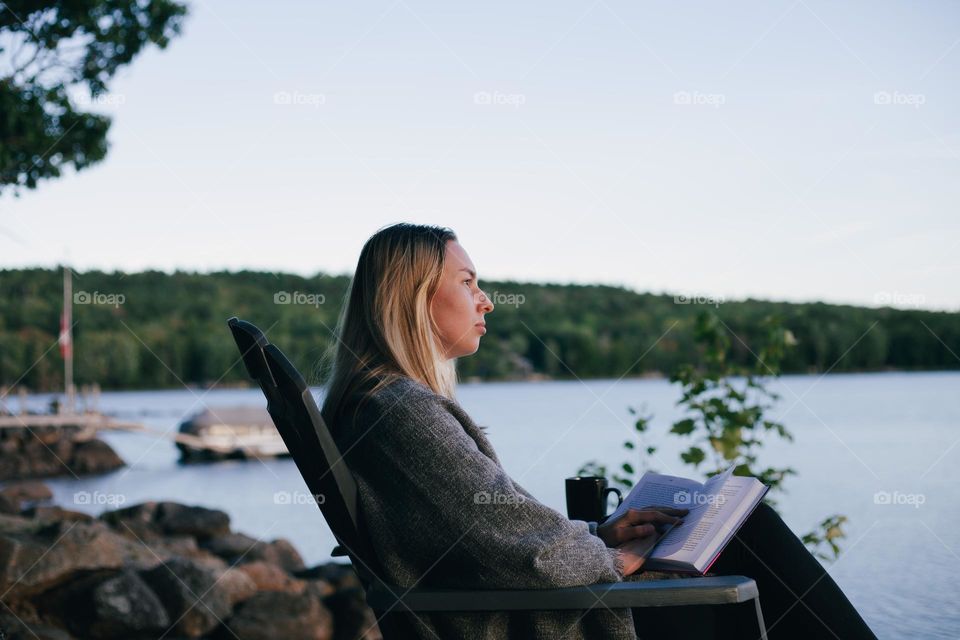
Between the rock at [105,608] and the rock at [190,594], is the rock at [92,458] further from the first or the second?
the rock at [105,608]

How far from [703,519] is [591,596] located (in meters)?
0.32

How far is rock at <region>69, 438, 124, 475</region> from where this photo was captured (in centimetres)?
2448

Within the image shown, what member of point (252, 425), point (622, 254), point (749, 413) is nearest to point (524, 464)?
point (622, 254)

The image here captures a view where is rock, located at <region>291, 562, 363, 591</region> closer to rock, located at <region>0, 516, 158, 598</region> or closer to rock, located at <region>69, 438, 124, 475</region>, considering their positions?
rock, located at <region>0, 516, 158, 598</region>

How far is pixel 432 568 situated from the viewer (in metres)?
1.77

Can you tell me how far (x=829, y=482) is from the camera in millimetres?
13125

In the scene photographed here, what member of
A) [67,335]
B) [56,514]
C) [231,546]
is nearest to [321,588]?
[231,546]

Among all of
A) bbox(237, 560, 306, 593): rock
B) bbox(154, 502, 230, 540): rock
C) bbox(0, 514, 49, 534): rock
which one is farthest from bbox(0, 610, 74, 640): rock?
bbox(154, 502, 230, 540): rock

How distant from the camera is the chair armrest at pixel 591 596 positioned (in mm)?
1605

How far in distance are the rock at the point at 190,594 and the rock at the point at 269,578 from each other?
1.47 metres

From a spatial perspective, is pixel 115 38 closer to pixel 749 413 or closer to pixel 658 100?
pixel 658 100

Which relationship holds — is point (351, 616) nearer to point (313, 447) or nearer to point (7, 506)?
point (313, 447)

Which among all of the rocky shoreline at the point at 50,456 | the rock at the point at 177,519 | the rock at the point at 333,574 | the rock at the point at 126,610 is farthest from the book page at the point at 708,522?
the rocky shoreline at the point at 50,456

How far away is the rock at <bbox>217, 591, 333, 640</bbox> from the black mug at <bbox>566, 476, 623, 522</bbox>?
380 cm
